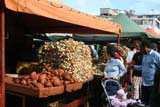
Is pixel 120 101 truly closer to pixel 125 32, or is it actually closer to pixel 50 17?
pixel 50 17

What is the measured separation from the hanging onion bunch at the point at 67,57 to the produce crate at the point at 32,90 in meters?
0.64

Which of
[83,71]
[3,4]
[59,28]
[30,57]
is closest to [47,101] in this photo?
[83,71]

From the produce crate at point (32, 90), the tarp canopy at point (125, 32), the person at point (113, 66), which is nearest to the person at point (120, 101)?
the person at point (113, 66)

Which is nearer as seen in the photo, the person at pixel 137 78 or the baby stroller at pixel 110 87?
the baby stroller at pixel 110 87

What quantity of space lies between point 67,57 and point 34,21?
2549 mm

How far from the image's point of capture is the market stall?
254 cm

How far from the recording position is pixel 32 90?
297cm

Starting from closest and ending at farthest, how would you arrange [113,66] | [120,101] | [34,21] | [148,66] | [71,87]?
[71,87], [120,101], [113,66], [148,66], [34,21]

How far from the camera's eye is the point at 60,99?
370cm

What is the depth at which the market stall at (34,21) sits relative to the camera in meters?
2.54

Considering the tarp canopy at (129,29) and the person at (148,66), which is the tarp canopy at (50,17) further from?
the tarp canopy at (129,29)

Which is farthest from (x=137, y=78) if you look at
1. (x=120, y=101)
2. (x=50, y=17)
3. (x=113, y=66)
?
(x=50, y=17)

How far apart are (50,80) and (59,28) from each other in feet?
10.9

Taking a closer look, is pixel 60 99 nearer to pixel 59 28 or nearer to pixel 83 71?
pixel 83 71
